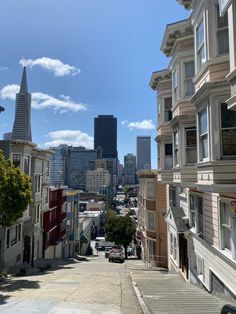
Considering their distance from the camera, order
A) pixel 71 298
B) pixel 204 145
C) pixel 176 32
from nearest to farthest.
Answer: pixel 204 145
pixel 71 298
pixel 176 32

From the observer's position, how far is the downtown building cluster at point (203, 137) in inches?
396

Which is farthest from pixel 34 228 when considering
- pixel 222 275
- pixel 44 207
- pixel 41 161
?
pixel 222 275

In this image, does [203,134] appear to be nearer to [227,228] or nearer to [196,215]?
[227,228]

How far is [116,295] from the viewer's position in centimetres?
1337

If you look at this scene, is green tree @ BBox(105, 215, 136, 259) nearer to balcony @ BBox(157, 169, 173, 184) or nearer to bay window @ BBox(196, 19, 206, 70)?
balcony @ BBox(157, 169, 173, 184)

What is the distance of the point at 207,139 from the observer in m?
10.8

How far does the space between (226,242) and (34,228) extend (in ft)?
83.9

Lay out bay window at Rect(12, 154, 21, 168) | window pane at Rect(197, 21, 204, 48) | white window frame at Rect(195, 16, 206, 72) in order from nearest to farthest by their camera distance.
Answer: white window frame at Rect(195, 16, 206, 72), window pane at Rect(197, 21, 204, 48), bay window at Rect(12, 154, 21, 168)

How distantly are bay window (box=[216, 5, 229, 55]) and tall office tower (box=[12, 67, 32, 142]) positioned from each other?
15726 centimetres

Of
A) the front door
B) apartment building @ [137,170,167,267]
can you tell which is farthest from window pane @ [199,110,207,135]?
apartment building @ [137,170,167,267]

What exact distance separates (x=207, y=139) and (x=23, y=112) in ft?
573

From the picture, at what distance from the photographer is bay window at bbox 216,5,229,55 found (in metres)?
10.4

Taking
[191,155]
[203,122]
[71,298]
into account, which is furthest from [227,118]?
[71,298]

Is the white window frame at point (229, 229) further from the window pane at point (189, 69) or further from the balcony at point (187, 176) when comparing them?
the window pane at point (189, 69)
